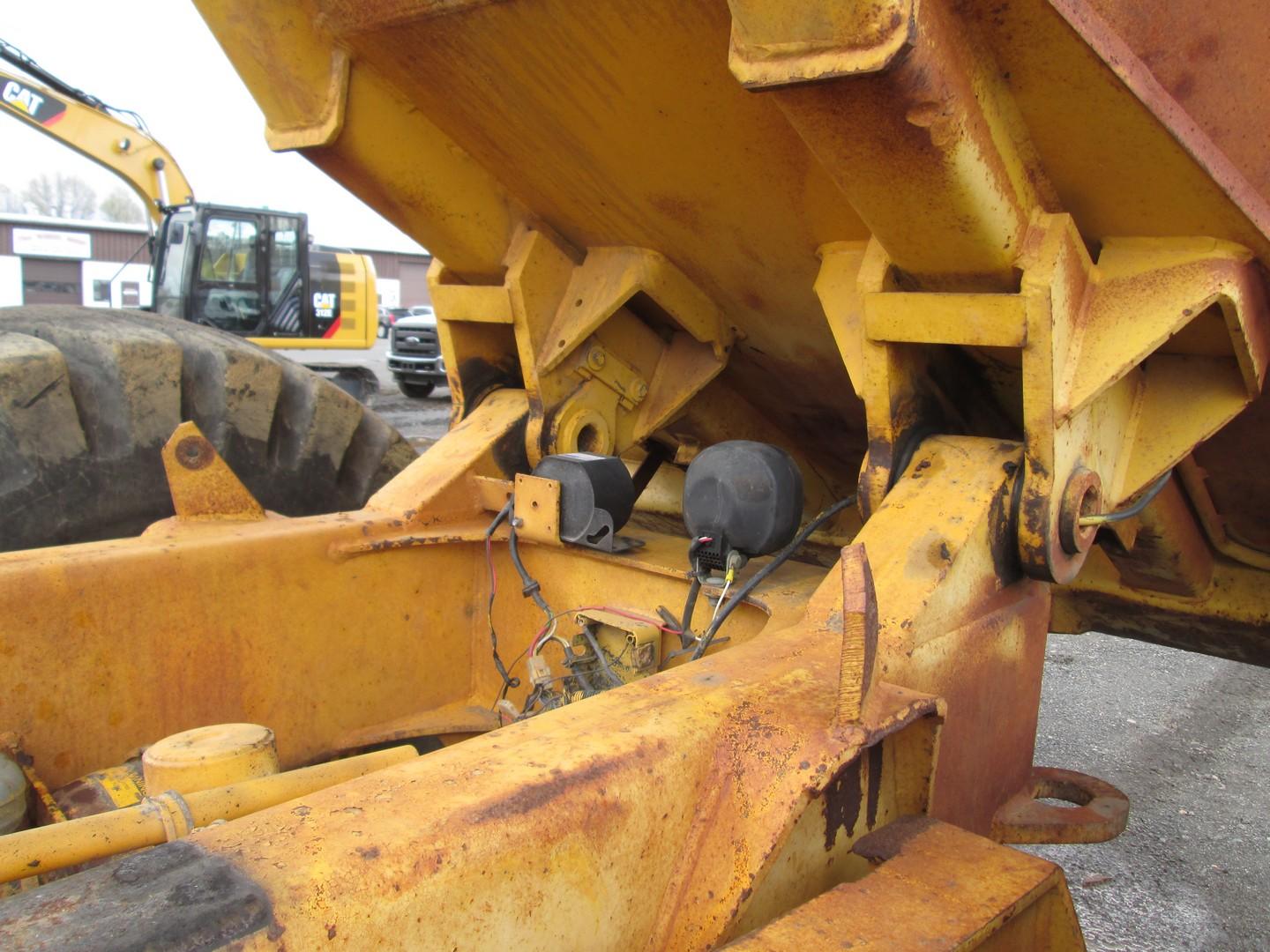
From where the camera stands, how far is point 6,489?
7.39ft

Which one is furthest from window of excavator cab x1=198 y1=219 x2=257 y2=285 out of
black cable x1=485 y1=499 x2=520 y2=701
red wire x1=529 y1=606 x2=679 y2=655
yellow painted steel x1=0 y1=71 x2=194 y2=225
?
red wire x1=529 y1=606 x2=679 y2=655

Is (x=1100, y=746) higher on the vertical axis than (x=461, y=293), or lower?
lower

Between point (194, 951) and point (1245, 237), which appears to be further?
point (1245, 237)

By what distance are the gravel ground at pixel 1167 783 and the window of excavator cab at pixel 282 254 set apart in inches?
→ 377

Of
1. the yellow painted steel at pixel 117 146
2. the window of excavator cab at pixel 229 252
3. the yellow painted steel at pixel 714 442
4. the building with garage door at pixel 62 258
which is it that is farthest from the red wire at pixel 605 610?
the building with garage door at pixel 62 258

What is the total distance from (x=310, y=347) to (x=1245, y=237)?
11.9 m

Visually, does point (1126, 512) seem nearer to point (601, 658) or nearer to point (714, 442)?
point (601, 658)

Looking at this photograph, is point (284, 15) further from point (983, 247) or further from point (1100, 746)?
point (1100, 746)

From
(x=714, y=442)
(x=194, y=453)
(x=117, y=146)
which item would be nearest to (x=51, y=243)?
(x=117, y=146)

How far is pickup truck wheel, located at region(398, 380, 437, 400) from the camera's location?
15219 millimetres

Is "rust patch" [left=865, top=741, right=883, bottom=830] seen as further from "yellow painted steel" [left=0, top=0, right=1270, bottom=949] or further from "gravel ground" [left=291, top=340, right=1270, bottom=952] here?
"gravel ground" [left=291, top=340, right=1270, bottom=952]

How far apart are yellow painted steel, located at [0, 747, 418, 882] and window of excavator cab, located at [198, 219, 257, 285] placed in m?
11.1

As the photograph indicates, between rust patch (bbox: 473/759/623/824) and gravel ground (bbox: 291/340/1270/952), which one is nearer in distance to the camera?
rust patch (bbox: 473/759/623/824)

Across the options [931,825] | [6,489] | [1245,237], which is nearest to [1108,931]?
[931,825]
